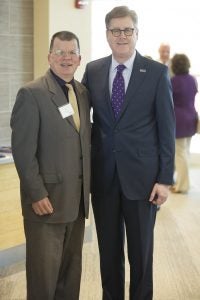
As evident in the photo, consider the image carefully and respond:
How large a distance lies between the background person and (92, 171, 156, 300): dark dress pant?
159 millimetres

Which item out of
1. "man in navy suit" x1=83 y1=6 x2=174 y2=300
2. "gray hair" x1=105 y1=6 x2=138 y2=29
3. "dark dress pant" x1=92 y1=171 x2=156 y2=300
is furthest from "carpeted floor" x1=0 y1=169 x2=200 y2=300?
"gray hair" x1=105 y1=6 x2=138 y2=29

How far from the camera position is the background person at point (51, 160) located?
2.21 meters

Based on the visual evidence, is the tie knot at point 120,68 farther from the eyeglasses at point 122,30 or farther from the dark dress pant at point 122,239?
the dark dress pant at point 122,239

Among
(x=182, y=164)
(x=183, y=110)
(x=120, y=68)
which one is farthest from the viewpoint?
(x=182, y=164)

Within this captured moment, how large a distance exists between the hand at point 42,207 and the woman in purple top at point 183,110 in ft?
12.1

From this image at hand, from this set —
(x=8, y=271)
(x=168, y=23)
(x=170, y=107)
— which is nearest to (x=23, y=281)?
(x=8, y=271)

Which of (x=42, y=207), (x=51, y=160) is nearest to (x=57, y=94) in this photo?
(x=51, y=160)

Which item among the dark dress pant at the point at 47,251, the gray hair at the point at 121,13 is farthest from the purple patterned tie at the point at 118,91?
the dark dress pant at the point at 47,251

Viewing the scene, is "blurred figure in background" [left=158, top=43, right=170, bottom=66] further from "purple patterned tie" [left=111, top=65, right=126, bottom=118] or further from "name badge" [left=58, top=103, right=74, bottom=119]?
"name badge" [left=58, top=103, right=74, bottom=119]

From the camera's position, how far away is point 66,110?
2275mm

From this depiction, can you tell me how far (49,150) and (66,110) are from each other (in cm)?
21

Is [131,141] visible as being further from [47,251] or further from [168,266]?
[168,266]

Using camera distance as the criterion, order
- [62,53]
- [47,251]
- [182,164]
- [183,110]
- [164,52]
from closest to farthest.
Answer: [62,53] < [47,251] < [183,110] < [182,164] < [164,52]

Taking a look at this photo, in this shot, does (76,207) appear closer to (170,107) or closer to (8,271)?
(170,107)
